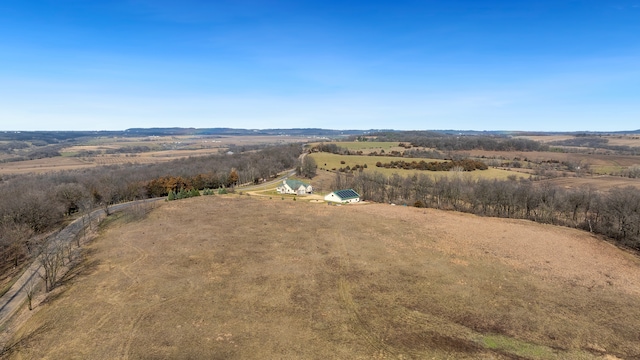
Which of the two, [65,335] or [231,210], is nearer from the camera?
[65,335]

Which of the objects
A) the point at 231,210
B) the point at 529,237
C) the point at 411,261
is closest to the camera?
the point at 411,261

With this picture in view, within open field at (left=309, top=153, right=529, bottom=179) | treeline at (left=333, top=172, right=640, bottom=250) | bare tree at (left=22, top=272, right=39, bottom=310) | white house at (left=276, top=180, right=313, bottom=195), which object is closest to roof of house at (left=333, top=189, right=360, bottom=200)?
treeline at (left=333, top=172, right=640, bottom=250)

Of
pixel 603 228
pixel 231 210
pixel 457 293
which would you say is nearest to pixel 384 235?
pixel 457 293

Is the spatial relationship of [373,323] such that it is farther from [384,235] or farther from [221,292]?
[384,235]

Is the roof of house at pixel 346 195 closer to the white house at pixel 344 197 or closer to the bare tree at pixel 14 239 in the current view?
the white house at pixel 344 197

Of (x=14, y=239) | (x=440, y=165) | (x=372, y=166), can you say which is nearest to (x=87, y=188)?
(x=14, y=239)

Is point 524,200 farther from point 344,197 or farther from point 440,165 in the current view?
point 440,165

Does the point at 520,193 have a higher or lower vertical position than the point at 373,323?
higher

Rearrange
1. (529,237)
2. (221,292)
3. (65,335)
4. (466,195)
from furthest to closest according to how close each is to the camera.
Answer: (466,195)
(529,237)
(221,292)
(65,335)
